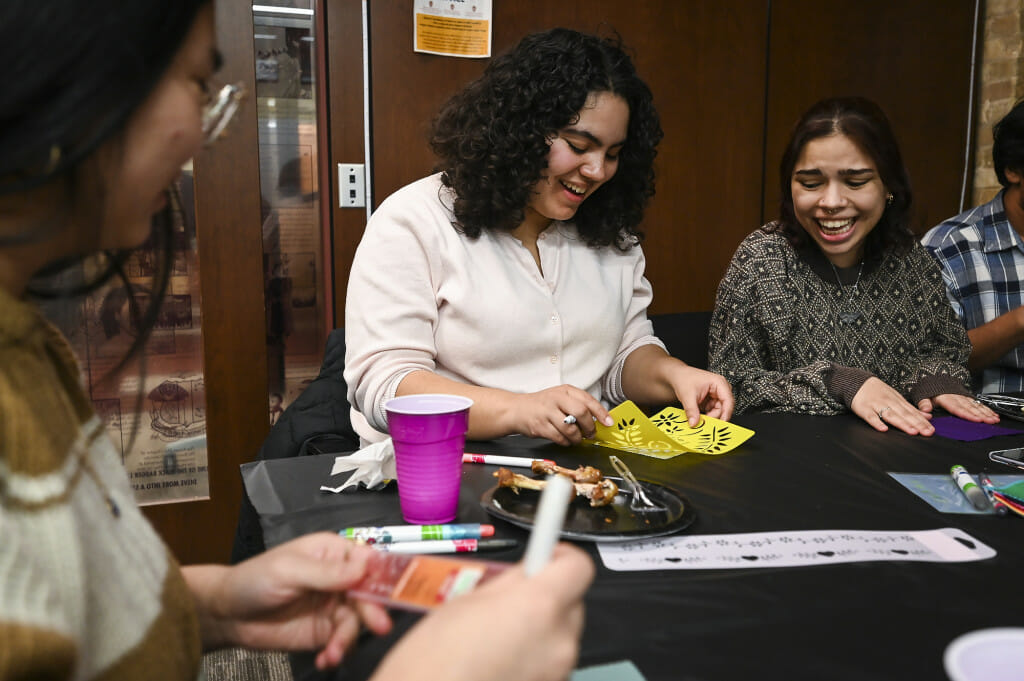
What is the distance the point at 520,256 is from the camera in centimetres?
172

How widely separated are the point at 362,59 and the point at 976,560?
7.22 ft

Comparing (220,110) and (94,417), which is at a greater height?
(220,110)

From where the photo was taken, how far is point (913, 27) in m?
3.22

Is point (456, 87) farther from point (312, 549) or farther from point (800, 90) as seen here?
point (312, 549)

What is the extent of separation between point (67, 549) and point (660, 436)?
920 mm

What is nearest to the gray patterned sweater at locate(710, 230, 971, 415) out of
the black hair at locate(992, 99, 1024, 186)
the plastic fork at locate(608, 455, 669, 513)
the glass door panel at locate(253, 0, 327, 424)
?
the black hair at locate(992, 99, 1024, 186)

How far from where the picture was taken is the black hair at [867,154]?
2055 mm

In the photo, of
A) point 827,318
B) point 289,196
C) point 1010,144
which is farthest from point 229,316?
point 1010,144

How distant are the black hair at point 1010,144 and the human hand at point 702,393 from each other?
152 cm

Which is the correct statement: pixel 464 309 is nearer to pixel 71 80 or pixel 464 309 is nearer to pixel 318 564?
pixel 318 564

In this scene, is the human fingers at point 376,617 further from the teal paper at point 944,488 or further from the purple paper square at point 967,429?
the purple paper square at point 967,429

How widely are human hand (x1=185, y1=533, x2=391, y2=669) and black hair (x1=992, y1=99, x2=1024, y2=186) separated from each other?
2.46m

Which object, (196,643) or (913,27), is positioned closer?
(196,643)

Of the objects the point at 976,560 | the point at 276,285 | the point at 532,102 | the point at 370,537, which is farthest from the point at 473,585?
the point at 276,285
